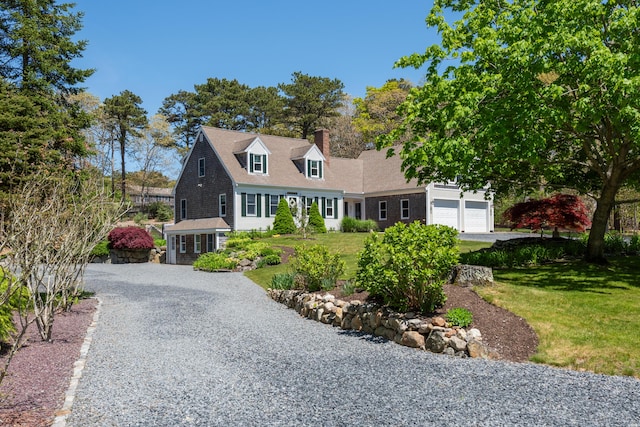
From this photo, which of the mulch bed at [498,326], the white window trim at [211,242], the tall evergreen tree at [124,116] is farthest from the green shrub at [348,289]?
the tall evergreen tree at [124,116]

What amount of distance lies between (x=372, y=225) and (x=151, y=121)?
33.0 meters

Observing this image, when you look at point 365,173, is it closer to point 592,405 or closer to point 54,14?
point 54,14

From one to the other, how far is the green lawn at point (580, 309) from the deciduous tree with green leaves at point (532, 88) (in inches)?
93.7

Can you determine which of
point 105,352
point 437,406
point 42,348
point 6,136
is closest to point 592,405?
point 437,406

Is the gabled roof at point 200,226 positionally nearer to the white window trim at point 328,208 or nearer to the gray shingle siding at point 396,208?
the white window trim at point 328,208

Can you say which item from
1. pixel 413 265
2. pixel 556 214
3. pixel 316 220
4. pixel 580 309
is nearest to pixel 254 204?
pixel 316 220

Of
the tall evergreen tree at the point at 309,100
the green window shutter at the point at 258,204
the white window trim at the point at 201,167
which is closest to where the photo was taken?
the green window shutter at the point at 258,204

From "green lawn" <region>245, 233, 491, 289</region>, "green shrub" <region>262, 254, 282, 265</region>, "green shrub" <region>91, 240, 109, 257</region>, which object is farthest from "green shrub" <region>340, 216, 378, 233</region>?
"green shrub" <region>91, 240, 109, 257</region>

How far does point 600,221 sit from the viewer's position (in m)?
15.4

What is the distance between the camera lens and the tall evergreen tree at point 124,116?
2047 inches

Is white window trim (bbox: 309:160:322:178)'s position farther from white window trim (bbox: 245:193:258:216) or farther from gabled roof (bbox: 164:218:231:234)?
gabled roof (bbox: 164:218:231:234)

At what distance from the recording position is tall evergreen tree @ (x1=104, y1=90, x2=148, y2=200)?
52.0m

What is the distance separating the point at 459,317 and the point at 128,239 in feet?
94.2

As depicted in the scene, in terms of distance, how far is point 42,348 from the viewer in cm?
903
